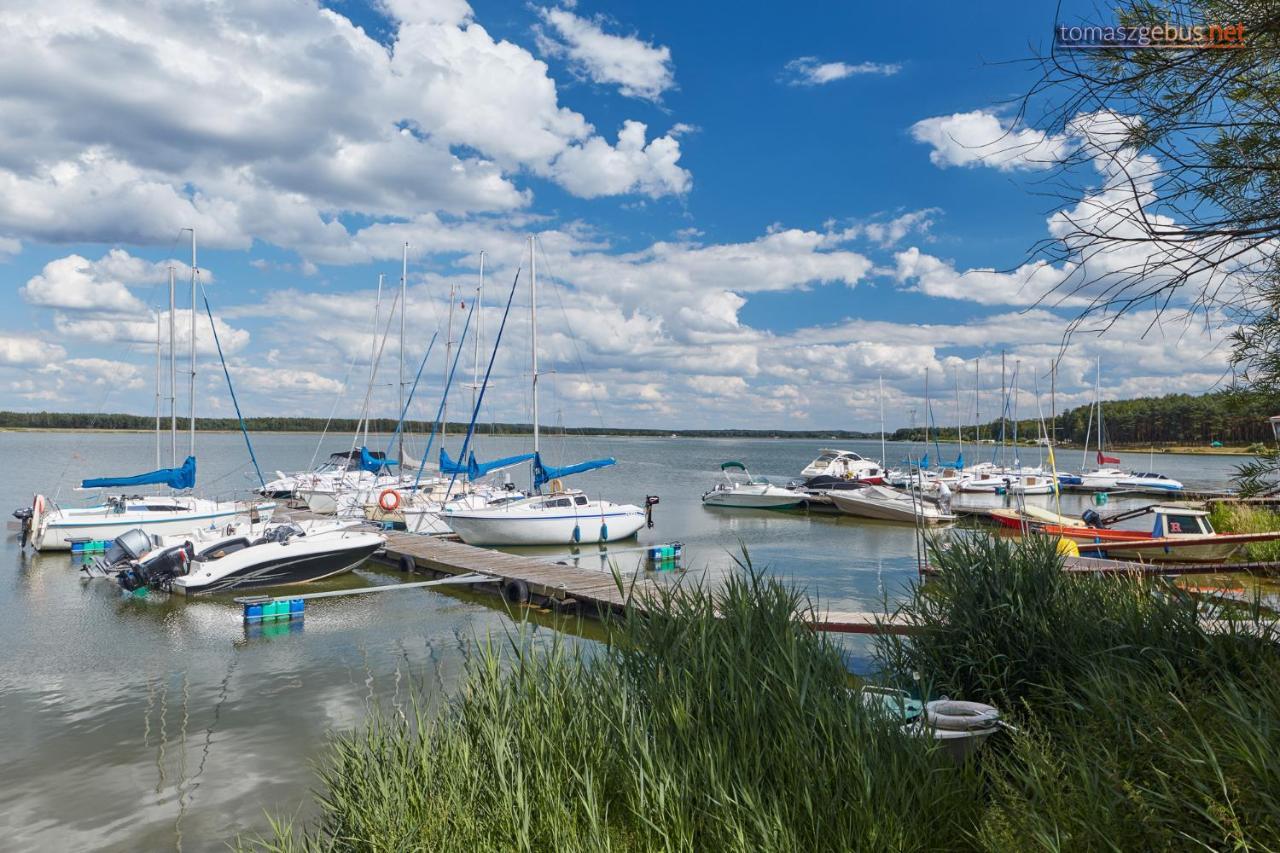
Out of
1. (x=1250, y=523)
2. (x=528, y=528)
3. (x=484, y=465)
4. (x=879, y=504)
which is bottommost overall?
(x=879, y=504)

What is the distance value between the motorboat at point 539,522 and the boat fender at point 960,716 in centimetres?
2021

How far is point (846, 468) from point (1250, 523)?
89.6ft

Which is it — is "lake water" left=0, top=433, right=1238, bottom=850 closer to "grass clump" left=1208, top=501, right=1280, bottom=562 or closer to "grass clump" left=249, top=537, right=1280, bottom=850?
"grass clump" left=249, top=537, right=1280, bottom=850

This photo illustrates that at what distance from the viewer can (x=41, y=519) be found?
23.8m

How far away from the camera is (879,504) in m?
36.2

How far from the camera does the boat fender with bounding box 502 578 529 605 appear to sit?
55.7ft

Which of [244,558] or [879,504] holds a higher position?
[244,558]

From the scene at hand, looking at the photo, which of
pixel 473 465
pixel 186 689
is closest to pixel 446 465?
pixel 473 465

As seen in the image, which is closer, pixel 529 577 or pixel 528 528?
pixel 529 577

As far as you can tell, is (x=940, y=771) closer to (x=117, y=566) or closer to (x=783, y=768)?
(x=783, y=768)

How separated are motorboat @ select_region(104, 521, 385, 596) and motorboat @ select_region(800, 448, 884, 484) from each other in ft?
103

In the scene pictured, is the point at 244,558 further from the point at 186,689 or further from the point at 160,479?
the point at 160,479

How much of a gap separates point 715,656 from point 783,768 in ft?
4.02

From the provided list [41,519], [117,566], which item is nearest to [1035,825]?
[117,566]
